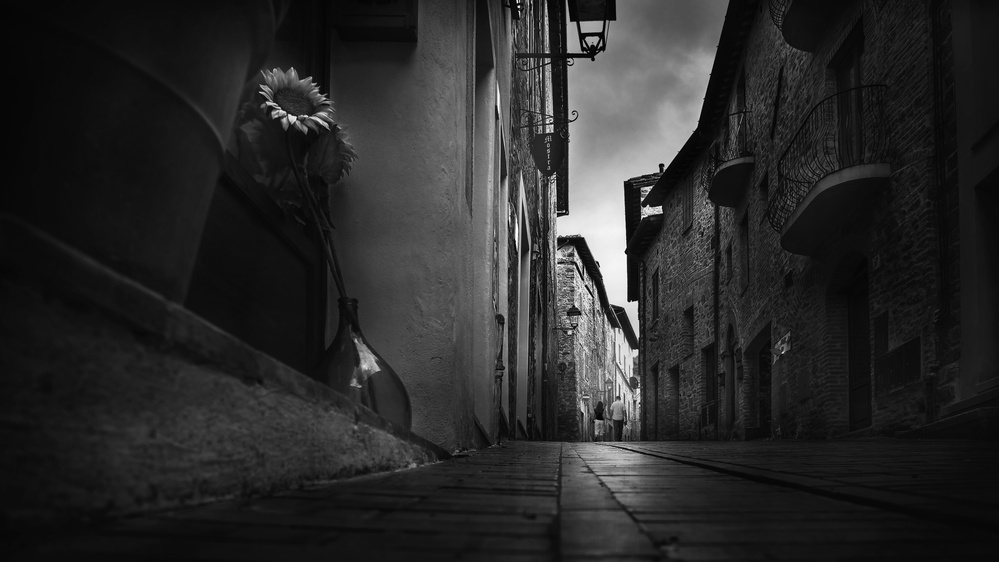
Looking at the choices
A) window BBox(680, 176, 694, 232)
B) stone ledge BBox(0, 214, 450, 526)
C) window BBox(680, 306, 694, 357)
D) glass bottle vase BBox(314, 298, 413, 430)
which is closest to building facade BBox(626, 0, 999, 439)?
window BBox(680, 306, 694, 357)

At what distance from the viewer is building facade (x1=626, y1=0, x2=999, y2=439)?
25.5 feet

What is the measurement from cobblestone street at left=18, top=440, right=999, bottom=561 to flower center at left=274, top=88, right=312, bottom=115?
73.3 inches

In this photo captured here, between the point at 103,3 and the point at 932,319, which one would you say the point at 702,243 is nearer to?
the point at 932,319

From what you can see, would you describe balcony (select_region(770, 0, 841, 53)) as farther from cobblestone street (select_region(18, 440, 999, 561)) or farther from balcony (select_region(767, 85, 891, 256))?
cobblestone street (select_region(18, 440, 999, 561))

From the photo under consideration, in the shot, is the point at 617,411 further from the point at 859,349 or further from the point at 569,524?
the point at 569,524

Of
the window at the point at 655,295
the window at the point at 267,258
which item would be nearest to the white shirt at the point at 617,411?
the window at the point at 655,295

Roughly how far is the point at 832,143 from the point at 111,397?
11.3m

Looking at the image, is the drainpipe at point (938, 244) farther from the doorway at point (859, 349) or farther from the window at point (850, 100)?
the doorway at point (859, 349)

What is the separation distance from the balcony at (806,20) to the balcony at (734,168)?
158 inches

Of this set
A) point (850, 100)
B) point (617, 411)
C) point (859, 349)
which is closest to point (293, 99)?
point (850, 100)

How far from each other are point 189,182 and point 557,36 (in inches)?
659

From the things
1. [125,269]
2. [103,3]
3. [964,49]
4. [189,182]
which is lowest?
[125,269]

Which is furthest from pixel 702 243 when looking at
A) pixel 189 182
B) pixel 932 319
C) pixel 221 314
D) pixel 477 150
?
pixel 189 182

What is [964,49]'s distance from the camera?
7.82 meters
